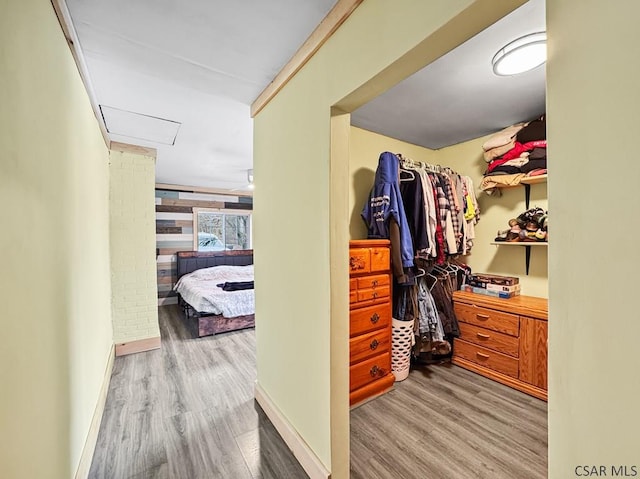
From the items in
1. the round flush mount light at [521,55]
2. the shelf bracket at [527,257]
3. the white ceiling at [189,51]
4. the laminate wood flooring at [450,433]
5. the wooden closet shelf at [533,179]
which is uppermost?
the white ceiling at [189,51]

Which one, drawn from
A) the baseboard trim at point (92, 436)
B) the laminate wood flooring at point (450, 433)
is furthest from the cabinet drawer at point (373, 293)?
the baseboard trim at point (92, 436)

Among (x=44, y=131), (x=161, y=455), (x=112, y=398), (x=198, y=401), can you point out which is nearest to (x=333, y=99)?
(x=44, y=131)

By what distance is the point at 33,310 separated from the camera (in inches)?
35.1

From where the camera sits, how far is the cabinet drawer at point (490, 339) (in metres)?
2.30

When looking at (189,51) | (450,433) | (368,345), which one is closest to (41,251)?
(189,51)

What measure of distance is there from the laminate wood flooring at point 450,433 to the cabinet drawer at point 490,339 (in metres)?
0.30

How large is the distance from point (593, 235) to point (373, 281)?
1618 mm

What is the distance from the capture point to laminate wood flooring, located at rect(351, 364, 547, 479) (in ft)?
4.91

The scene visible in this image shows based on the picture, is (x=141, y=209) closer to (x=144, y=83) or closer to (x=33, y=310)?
(x=144, y=83)

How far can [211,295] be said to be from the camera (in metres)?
3.71

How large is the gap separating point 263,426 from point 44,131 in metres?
1.96

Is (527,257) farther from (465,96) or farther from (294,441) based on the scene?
(294,441)

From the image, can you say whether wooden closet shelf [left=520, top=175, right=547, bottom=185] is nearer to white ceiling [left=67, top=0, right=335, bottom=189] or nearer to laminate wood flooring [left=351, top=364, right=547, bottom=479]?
laminate wood flooring [left=351, top=364, right=547, bottom=479]

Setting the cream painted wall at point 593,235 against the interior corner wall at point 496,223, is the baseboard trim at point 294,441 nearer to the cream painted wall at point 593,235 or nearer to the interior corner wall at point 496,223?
the cream painted wall at point 593,235
